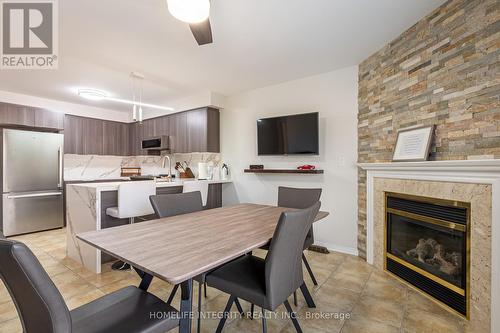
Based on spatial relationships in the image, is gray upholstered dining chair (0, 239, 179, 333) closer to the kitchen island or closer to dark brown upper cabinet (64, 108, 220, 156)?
the kitchen island

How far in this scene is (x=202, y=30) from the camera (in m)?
1.59

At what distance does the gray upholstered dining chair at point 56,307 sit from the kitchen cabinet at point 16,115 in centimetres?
462

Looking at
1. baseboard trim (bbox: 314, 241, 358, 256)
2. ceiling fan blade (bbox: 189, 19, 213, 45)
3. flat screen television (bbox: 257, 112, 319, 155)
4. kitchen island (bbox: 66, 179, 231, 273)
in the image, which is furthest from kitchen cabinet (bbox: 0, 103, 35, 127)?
baseboard trim (bbox: 314, 241, 358, 256)

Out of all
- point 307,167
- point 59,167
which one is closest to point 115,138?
point 59,167

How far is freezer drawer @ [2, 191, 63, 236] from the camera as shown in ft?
12.7

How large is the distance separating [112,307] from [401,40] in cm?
327

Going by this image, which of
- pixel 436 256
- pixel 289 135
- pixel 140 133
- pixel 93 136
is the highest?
pixel 140 133

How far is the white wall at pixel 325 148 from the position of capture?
317 centimetres

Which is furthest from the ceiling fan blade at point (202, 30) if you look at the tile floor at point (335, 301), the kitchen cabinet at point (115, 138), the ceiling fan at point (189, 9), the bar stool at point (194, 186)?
the kitchen cabinet at point (115, 138)

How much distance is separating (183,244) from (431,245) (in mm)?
2311

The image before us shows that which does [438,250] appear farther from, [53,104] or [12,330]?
[53,104]

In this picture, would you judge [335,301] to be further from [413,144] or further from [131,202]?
[131,202]

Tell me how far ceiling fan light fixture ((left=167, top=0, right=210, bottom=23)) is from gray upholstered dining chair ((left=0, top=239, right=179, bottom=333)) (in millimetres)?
1276

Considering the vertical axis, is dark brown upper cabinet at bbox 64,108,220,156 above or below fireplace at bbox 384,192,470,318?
above
